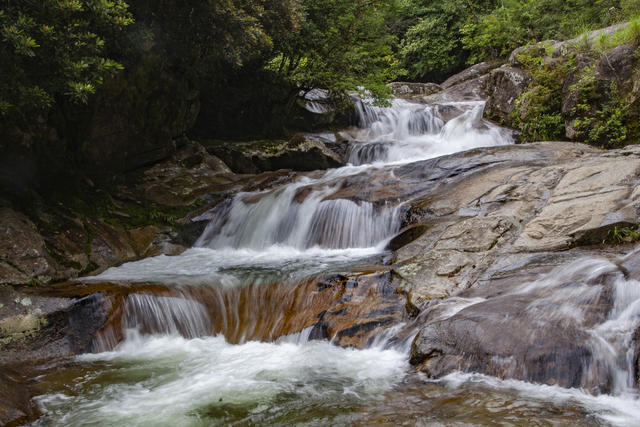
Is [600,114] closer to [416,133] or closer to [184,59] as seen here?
[416,133]

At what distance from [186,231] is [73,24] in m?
4.96

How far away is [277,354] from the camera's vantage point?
5.19 meters

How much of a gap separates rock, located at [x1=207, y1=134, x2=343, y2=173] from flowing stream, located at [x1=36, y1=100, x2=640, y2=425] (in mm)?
3813

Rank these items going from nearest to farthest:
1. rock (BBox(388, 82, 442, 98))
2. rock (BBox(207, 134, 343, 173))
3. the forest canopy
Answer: the forest canopy, rock (BBox(207, 134, 343, 173)), rock (BBox(388, 82, 442, 98))

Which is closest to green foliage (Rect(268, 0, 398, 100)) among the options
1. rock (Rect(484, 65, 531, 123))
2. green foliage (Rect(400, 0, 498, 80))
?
rock (Rect(484, 65, 531, 123))

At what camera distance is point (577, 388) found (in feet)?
11.5

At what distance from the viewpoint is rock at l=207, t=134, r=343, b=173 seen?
13.3 metres

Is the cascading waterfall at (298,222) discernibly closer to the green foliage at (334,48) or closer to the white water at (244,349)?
the white water at (244,349)

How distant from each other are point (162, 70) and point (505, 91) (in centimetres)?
1116

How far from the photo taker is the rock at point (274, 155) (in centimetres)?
1327

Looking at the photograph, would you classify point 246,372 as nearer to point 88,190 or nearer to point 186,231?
point 186,231

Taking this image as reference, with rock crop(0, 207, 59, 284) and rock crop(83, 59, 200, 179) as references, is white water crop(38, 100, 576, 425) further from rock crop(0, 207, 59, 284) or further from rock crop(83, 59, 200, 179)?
rock crop(83, 59, 200, 179)

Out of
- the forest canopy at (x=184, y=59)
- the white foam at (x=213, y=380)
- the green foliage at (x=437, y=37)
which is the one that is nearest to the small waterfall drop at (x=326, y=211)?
the forest canopy at (x=184, y=59)

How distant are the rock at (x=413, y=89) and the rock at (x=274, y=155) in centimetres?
893
